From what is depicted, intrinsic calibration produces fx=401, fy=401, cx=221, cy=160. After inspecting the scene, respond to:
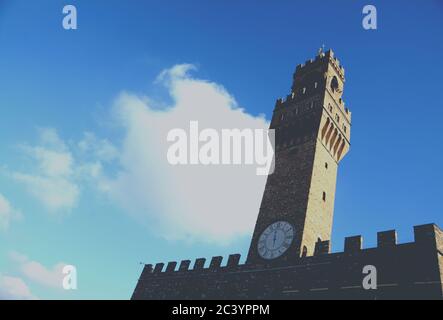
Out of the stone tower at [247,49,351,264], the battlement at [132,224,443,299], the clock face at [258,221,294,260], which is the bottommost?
the battlement at [132,224,443,299]

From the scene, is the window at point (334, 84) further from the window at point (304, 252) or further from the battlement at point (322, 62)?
the window at point (304, 252)

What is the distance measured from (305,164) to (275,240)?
4.48 metres

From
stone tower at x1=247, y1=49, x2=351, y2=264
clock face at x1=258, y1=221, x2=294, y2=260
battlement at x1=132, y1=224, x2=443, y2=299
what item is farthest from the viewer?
stone tower at x1=247, y1=49, x2=351, y2=264

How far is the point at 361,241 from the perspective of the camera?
16.0 meters

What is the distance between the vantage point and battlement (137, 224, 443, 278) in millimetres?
14250

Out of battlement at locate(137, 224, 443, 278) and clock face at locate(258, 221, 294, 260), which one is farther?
clock face at locate(258, 221, 294, 260)

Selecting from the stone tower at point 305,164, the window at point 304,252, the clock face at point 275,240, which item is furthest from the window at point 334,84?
the window at point 304,252

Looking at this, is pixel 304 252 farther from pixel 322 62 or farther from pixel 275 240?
pixel 322 62

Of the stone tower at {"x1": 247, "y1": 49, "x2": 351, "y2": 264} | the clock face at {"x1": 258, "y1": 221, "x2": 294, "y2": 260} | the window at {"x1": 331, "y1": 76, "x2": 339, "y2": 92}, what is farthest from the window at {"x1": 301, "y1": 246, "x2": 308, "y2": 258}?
the window at {"x1": 331, "y1": 76, "x2": 339, "y2": 92}

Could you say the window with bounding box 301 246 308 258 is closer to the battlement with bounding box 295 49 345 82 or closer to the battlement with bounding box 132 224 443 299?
the battlement with bounding box 132 224 443 299

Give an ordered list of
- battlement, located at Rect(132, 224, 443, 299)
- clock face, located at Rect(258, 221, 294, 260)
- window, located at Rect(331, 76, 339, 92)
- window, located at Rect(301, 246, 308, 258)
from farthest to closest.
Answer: window, located at Rect(331, 76, 339, 92)
clock face, located at Rect(258, 221, 294, 260)
window, located at Rect(301, 246, 308, 258)
battlement, located at Rect(132, 224, 443, 299)

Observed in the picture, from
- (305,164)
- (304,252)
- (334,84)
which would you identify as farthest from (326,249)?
(334,84)

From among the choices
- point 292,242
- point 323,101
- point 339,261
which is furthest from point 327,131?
point 339,261
